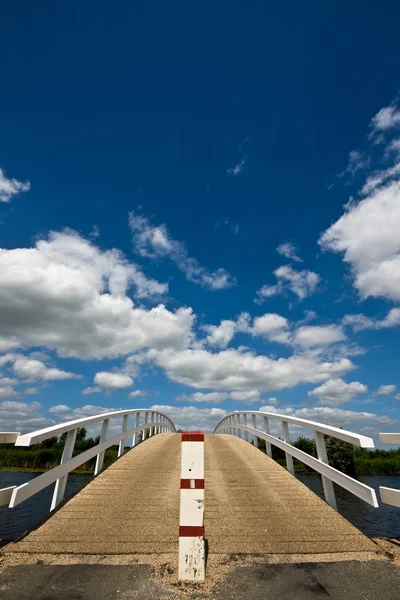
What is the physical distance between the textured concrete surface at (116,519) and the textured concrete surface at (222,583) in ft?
1.73

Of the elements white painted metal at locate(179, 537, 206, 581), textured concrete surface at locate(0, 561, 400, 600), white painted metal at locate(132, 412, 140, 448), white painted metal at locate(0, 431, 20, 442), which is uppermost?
white painted metal at locate(132, 412, 140, 448)

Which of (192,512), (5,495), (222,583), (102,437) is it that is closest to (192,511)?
(192,512)

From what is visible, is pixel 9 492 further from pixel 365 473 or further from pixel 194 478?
pixel 365 473

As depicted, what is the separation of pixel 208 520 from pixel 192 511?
1.89 m

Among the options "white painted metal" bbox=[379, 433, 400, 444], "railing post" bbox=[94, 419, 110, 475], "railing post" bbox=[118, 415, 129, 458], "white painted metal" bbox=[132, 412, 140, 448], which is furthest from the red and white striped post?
"white painted metal" bbox=[132, 412, 140, 448]

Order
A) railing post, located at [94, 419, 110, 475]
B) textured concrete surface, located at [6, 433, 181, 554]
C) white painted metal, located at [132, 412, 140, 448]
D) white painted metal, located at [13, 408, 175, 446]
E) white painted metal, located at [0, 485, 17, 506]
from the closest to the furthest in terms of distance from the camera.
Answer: textured concrete surface, located at [6, 433, 181, 554]
white painted metal, located at [0, 485, 17, 506]
white painted metal, located at [13, 408, 175, 446]
railing post, located at [94, 419, 110, 475]
white painted metal, located at [132, 412, 140, 448]

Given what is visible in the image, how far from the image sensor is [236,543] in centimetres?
405

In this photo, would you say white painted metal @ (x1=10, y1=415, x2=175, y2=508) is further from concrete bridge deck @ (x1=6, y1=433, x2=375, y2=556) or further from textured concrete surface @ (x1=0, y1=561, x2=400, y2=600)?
textured concrete surface @ (x1=0, y1=561, x2=400, y2=600)

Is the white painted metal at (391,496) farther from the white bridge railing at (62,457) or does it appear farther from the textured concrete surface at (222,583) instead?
the white bridge railing at (62,457)

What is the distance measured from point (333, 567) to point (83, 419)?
4.65 metres

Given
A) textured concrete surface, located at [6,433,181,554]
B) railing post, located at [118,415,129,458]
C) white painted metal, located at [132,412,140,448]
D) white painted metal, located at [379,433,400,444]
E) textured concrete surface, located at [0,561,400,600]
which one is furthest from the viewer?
white painted metal, located at [132,412,140,448]

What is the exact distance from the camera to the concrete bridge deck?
13.0ft

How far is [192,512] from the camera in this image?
10.9 feet

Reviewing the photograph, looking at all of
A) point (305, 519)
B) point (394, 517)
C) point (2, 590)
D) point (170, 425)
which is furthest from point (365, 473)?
point (2, 590)
